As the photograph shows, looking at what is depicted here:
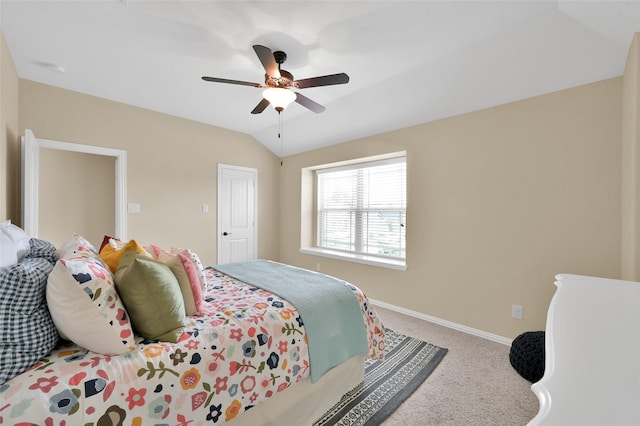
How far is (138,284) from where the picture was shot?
119 cm

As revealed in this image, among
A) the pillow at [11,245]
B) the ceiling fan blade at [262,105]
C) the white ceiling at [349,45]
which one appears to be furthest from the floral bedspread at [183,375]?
the white ceiling at [349,45]

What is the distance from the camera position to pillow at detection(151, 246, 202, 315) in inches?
56.5

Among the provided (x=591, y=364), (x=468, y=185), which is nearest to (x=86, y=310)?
(x=591, y=364)

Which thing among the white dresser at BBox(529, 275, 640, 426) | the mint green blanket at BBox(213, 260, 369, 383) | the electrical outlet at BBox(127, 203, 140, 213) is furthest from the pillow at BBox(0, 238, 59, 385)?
the electrical outlet at BBox(127, 203, 140, 213)

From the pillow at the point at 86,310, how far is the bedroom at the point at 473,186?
200 centimetres

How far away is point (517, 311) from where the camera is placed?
2.47 meters

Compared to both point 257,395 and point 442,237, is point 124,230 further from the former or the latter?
point 442,237

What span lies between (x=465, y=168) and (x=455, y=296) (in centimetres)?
140

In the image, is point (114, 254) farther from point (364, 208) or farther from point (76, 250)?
point (364, 208)

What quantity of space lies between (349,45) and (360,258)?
262cm

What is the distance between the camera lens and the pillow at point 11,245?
1.17m

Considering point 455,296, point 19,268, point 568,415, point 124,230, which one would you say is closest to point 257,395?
point 19,268

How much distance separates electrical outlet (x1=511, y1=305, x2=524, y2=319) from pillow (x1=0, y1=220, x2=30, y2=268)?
139 inches

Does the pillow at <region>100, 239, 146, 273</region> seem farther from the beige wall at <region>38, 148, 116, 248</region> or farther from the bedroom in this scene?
the beige wall at <region>38, 148, 116, 248</region>
